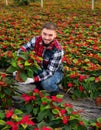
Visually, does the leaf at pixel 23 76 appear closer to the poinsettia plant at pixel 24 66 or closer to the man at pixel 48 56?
the poinsettia plant at pixel 24 66

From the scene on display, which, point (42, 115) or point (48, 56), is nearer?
point (42, 115)

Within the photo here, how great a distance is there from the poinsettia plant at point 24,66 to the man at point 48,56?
0.31 m

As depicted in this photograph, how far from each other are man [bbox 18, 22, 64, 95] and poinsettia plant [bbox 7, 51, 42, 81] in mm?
314

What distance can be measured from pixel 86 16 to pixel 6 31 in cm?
534

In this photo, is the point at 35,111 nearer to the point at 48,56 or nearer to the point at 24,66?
the point at 24,66

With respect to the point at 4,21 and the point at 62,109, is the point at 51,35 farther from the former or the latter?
the point at 4,21

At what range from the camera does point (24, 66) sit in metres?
4.58

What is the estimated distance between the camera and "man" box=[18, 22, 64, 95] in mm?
4977

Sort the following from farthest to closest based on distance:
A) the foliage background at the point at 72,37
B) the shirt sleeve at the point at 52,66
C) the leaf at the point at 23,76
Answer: the foliage background at the point at 72,37 < the shirt sleeve at the point at 52,66 < the leaf at the point at 23,76

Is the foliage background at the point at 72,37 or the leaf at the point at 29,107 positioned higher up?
the foliage background at the point at 72,37

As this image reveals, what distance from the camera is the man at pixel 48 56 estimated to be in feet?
16.3

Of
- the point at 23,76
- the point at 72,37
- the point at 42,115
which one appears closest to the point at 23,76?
the point at 23,76

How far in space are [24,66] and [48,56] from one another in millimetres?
670

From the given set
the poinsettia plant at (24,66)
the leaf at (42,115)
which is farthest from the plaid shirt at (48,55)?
the leaf at (42,115)
